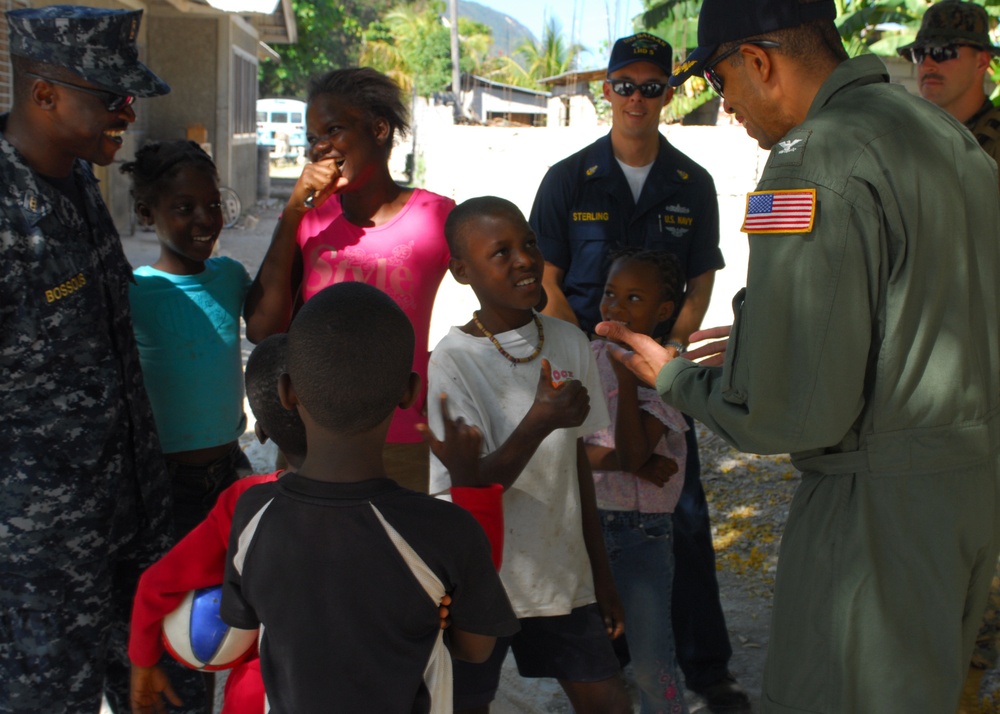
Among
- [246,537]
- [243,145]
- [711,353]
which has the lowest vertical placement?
[246,537]

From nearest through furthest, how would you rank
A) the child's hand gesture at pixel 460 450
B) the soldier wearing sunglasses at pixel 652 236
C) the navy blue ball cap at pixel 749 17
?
the navy blue ball cap at pixel 749 17 → the child's hand gesture at pixel 460 450 → the soldier wearing sunglasses at pixel 652 236

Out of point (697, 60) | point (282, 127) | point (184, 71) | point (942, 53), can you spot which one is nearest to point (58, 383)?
point (697, 60)

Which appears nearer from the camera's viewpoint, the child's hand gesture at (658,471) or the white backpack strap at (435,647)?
the white backpack strap at (435,647)

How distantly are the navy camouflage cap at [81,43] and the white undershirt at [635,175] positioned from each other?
1.80 m

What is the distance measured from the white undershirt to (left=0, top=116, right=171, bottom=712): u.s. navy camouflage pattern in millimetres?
1903

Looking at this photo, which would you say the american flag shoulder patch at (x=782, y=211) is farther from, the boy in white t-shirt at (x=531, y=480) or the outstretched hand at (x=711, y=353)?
the boy in white t-shirt at (x=531, y=480)

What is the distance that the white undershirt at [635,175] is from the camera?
3672 millimetres

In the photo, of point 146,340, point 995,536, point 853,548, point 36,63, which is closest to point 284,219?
point 146,340

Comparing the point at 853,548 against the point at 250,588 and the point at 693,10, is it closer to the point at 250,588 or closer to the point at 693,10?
the point at 250,588

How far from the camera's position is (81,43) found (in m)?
2.48

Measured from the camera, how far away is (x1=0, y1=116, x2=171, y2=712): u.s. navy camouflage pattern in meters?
2.38

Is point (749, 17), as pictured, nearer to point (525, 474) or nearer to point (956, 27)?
point (525, 474)

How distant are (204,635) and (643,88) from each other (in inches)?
99.3

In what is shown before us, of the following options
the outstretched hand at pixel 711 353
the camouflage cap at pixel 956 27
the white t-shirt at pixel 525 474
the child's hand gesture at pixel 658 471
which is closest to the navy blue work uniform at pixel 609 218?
the child's hand gesture at pixel 658 471
